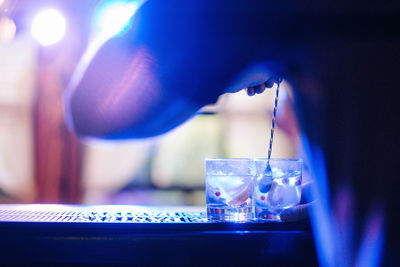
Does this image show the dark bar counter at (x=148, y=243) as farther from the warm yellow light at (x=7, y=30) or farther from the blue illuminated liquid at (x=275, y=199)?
the warm yellow light at (x=7, y=30)

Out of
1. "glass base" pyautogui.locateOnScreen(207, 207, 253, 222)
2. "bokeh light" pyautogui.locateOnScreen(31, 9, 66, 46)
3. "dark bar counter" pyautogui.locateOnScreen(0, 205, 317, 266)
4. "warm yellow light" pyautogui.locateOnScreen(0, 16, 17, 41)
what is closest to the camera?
"dark bar counter" pyautogui.locateOnScreen(0, 205, 317, 266)

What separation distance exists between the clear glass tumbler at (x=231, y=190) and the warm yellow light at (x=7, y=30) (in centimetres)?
238

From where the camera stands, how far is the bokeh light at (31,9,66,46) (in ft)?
8.09

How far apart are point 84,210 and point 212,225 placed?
248 mm

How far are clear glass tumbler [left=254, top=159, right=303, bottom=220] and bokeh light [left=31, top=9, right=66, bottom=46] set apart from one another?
215cm

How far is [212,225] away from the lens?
592mm

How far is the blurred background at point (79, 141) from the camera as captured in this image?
269 centimetres

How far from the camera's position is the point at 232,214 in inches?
25.7

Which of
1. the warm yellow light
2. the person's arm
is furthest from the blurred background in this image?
the person's arm

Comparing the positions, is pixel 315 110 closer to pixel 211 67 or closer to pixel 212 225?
pixel 211 67

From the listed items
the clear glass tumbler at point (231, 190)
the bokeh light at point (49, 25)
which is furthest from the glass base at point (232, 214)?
the bokeh light at point (49, 25)

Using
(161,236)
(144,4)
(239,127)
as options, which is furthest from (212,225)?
(239,127)

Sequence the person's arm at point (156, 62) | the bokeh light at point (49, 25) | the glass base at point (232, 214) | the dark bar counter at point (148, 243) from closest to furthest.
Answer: the person's arm at point (156, 62)
the dark bar counter at point (148, 243)
the glass base at point (232, 214)
the bokeh light at point (49, 25)

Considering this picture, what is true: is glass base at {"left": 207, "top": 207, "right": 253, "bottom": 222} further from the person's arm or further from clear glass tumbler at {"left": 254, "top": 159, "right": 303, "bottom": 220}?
the person's arm
